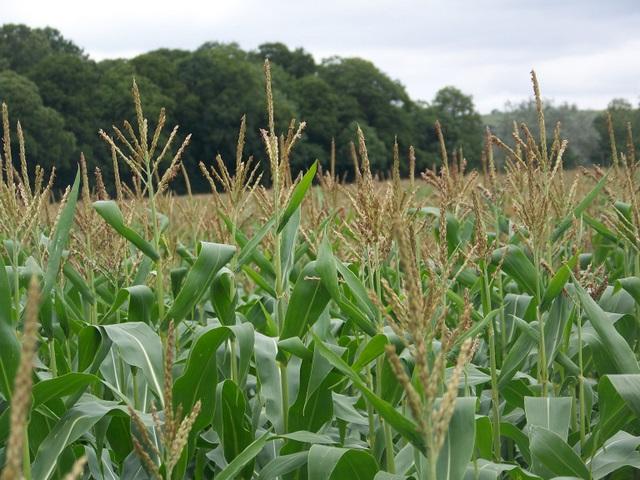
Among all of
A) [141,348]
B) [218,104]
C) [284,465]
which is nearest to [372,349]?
[284,465]

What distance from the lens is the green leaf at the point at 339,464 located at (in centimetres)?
259

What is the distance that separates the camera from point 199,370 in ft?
9.29

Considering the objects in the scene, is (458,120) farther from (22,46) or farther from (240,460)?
(240,460)

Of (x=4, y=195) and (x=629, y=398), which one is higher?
(x=4, y=195)

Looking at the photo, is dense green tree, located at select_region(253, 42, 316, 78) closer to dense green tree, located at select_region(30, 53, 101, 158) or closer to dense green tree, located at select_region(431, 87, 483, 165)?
dense green tree, located at select_region(431, 87, 483, 165)

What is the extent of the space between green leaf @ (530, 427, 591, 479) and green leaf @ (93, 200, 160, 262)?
1.42 meters

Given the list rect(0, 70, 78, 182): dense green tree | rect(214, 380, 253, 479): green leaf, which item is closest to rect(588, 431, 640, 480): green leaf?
rect(214, 380, 253, 479): green leaf

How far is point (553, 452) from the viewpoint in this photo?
2912 mm

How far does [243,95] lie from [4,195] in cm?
6319

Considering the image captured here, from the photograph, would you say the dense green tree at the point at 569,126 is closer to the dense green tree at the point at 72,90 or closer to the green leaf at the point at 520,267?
the dense green tree at the point at 72,90

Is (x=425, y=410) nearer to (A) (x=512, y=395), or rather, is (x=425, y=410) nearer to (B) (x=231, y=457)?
(B) (x=231, y=457)

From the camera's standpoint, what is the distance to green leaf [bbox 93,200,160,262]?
2998 millimetres

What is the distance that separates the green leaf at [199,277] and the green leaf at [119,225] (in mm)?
144

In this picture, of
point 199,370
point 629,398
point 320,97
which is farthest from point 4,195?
point 320,97
